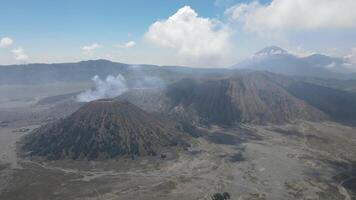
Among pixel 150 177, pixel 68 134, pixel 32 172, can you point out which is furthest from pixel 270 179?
pixel 68 134

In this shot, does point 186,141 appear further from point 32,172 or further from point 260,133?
point 32,172

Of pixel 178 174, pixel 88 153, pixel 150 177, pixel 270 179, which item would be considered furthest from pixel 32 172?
pixel 270 179

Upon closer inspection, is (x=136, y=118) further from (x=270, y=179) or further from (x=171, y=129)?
(x=270, y=179)

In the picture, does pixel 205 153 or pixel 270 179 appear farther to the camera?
pixel 205 153

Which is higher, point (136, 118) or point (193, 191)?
point (136, 118)

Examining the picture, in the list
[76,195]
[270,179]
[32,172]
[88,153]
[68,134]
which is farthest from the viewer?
[68,134]

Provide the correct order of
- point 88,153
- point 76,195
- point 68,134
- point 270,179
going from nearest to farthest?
point 76,195 → point 270,179 → point 88,153 → point 68,134
